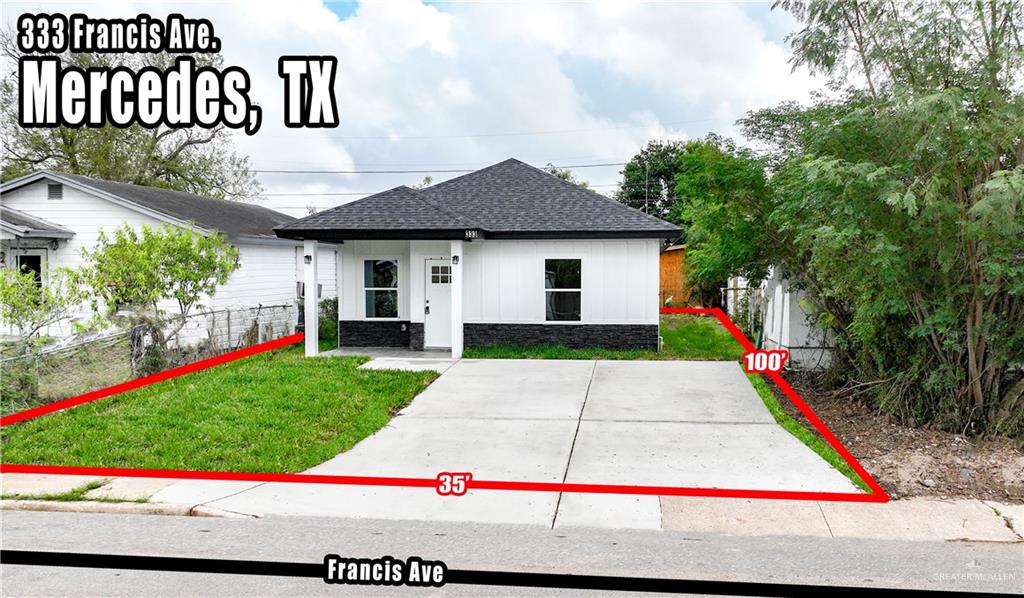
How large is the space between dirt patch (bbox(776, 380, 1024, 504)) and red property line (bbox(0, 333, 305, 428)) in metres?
9.66

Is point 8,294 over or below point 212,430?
over

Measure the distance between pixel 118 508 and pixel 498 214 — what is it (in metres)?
11.0

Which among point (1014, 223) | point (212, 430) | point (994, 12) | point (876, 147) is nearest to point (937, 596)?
point (1014, 223)

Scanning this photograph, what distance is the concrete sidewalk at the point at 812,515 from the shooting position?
5.91 m

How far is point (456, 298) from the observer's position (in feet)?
48.1

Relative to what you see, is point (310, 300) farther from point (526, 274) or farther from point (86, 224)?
point (86, 224)

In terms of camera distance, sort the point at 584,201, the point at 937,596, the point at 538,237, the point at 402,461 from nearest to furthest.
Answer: the point at 937,596 < the point at 402,461 < the point at 538,237 < the point at 584,201

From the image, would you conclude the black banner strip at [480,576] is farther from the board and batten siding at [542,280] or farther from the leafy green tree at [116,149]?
the leafy green tree at [116,149]

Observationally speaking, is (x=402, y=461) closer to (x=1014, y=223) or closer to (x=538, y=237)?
(x=1014, y=223)

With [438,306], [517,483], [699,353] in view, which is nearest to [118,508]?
[517,483]

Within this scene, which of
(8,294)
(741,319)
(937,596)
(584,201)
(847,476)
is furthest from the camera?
(741,319)

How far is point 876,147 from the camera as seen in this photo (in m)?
9.23

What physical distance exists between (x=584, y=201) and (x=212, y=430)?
10.2m

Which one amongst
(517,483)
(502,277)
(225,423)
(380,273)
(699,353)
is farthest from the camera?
(380,273)
